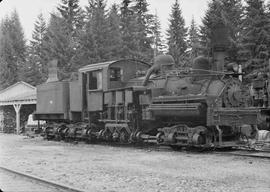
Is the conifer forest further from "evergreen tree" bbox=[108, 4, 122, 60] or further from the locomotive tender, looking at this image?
the locomotive tender

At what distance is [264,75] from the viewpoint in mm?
20875

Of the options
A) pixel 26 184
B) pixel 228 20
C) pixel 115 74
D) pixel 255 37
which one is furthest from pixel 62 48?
pixel 26 184

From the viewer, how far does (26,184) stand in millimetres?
8203

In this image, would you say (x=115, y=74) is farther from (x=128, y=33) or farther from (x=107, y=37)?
(x=128, y=33)

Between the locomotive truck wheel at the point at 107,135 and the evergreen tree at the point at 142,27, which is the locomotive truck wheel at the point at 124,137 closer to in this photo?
the locomotive truck wheel at the point at 107,135

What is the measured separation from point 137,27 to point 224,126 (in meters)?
25.7

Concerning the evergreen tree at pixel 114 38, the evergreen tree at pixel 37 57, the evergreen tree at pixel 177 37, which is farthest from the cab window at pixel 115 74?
the evergreen tree at pixel 37 57

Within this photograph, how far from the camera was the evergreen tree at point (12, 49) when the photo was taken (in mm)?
47594

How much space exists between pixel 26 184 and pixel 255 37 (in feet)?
64.8

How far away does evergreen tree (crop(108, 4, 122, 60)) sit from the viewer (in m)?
36.0

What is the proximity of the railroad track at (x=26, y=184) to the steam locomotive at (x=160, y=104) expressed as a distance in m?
6.12

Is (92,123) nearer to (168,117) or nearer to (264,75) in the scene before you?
(168,117)

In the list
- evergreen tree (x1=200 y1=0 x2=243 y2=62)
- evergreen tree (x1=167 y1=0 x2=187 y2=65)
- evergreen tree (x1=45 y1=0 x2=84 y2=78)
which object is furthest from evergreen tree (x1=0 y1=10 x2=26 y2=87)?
evergreen tree (x1=200 y1=0 x2=243 y2=62)

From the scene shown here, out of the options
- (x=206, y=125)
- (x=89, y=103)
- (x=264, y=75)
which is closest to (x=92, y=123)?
(x=89, y=103)
